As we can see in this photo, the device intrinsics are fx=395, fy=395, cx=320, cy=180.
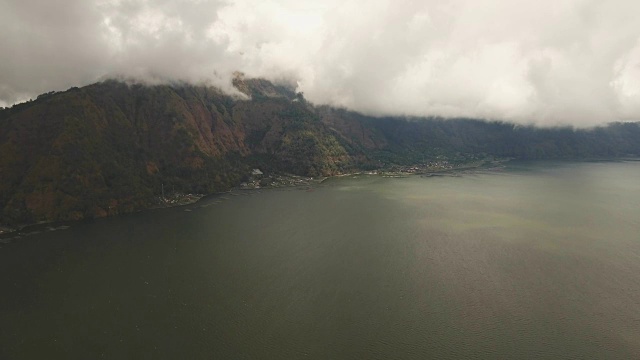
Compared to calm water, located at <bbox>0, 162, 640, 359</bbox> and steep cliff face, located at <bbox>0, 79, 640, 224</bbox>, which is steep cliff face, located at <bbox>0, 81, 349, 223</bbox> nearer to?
steep cliff face, located at <bbox>0, 79, 640, 224</bbox>

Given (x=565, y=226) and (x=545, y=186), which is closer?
(x=565, y=226)

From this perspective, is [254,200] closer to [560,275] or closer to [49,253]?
[49,253]

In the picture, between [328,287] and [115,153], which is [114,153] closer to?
[115,153]

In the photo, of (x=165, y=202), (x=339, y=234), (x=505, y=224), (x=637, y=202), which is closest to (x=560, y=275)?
(x=505, y=224)

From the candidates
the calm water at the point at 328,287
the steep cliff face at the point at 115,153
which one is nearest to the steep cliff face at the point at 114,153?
the steep cliff face at the point at 115,153

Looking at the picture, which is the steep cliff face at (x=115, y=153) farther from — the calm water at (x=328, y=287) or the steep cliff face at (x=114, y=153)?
the calm water at (x=328, y=287)
